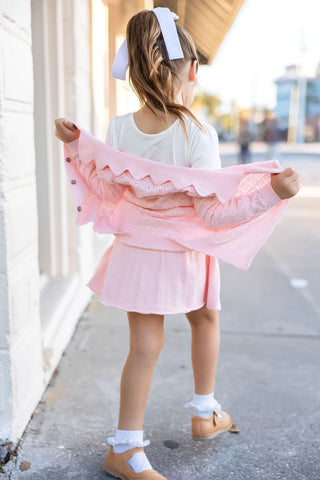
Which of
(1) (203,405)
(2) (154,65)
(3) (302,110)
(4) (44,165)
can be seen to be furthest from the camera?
(3) (302,110)

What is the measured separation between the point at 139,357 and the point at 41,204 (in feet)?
6.56

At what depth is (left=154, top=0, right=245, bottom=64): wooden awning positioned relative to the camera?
2098 mm

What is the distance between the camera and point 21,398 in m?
2.40

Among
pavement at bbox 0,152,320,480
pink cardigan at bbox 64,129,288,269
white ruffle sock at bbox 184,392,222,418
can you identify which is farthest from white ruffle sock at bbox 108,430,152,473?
pink cardigan at bbox 64,129,288,269

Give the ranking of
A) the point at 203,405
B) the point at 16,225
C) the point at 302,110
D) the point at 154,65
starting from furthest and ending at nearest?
the point at 302,110 → the point at 203,405 → the point at 16,225 → the point at 154,65

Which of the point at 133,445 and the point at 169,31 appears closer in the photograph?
the point at 169,31

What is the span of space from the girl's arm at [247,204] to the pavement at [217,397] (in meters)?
1.02

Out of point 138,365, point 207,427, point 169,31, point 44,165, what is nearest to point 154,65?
point 169,31

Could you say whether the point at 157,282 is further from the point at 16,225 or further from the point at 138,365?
the point at 16,225

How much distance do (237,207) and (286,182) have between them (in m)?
0.19

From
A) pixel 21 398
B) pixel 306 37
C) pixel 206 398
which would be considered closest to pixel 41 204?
pixel 21 398

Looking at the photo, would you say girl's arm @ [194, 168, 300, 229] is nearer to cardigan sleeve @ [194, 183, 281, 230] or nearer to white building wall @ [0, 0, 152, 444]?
cardigan sleeve @ [194, 183, 281, 230]

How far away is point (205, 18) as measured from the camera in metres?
2.31

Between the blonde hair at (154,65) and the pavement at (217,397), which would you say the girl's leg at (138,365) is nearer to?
the pavement at (217,397)
